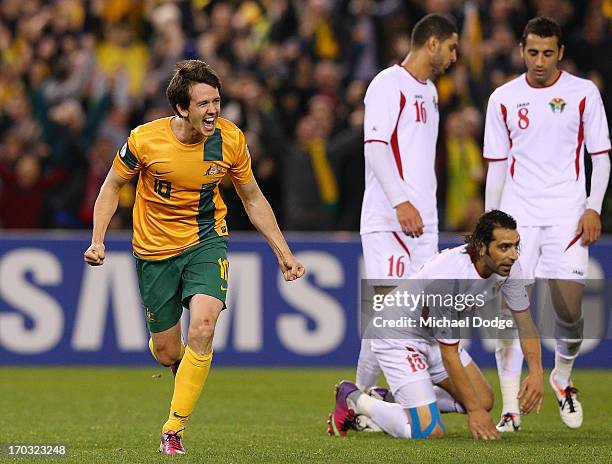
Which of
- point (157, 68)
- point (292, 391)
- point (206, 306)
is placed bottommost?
point (292, 391)

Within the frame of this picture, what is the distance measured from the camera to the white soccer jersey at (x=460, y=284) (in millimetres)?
8164

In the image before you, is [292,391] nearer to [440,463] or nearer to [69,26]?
[440,463]

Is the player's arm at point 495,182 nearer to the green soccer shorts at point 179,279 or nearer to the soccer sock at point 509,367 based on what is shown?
the soccer sock at point 509,367

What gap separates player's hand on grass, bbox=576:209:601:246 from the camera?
905 centimetres

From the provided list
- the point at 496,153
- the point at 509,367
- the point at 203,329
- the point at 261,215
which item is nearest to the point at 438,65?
the point at 496,153

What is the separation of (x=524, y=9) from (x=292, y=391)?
6117 mm

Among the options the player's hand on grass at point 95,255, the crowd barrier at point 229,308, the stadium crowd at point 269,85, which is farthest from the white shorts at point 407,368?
the stadium crowd at point 269,85

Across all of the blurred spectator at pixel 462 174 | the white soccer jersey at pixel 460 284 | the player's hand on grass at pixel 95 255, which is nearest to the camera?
the player's hand on grass at pixel 95 255

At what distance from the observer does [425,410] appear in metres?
8.39

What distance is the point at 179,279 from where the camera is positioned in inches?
318

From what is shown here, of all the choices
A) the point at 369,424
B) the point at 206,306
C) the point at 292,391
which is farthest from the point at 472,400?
the point at 292,391

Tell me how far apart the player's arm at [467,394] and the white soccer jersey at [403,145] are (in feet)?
4.19

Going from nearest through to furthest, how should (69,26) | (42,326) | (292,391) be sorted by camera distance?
(292,391), (42,326), (69,26)

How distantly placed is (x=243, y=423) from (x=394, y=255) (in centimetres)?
159
